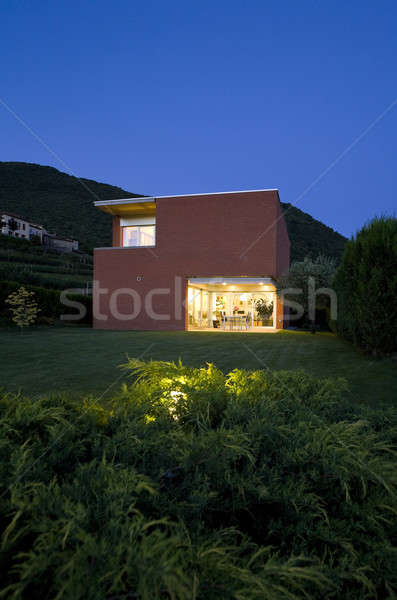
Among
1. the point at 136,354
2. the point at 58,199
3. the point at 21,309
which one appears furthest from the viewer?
the point at 58,199

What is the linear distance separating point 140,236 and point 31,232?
3533 centimetres

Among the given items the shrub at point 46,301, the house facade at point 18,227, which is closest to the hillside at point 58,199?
the house facade at point 18,227

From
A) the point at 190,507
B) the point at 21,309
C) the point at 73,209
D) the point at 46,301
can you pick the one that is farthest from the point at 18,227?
the point at 190,507

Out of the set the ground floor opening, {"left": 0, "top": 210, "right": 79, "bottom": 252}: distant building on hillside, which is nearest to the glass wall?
the ground floor opening

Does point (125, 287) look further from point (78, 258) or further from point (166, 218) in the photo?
point (78, 258)

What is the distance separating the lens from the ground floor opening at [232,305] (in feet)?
70.6

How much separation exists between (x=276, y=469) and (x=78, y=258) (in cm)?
4364

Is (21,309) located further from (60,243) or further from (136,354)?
(60,243)

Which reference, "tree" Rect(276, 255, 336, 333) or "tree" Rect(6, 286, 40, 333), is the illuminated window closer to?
"tree" Rect(6, 286, 40, 333)

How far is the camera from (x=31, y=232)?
48.8 m

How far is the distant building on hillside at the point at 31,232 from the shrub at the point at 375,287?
41.4 m

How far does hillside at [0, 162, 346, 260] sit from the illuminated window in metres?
25.5

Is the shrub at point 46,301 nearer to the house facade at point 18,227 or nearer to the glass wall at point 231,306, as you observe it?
the glass wall at point 231,306

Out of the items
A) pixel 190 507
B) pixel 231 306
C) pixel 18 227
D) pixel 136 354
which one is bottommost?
pixel 136 354
